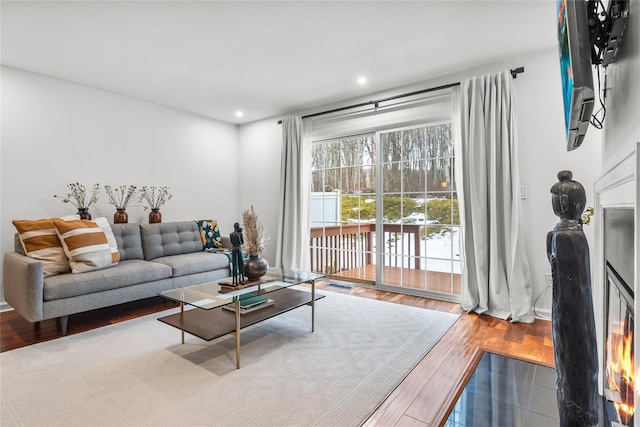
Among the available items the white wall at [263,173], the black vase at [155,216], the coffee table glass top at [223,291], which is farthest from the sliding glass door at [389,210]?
the black vase at [155,216]

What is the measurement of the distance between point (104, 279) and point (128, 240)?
0.90m

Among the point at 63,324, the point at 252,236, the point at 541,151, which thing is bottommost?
the point at 63,324

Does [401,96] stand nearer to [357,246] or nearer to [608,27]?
[357,246]

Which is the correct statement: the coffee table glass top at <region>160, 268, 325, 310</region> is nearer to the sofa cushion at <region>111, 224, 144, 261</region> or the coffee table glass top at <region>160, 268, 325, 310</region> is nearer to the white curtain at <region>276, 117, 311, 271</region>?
the sofa cushion at <region>111, 224, 144, 261</region>

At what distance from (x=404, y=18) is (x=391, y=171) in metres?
1.83

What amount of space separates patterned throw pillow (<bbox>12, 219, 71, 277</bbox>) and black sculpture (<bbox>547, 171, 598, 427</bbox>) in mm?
3662

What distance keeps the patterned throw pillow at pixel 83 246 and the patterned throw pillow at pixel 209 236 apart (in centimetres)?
129

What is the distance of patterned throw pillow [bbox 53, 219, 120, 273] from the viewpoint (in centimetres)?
291

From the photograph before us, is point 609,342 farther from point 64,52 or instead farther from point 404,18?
point 64,52

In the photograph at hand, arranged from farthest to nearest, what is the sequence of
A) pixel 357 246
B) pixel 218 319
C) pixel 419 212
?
pixel 357 246 < pixel 419 212 < pixel 218 319

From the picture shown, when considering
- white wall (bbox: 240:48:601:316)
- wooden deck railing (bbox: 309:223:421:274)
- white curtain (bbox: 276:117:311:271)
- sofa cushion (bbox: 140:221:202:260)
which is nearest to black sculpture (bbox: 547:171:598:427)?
white wall (bbox: 240:48:601:316)

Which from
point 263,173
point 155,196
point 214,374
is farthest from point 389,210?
point 155,196

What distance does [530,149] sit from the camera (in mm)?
3070

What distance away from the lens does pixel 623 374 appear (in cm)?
108
